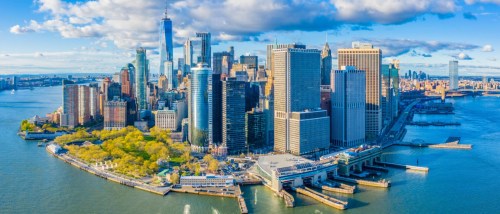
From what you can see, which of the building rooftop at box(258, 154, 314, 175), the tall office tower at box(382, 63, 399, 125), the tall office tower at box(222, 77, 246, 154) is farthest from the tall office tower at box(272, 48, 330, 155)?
the tall office tower at box(382, 63, 399, 125)

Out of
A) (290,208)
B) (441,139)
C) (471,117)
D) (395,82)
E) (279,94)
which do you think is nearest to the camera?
(290,208)

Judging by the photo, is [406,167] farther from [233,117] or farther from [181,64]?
[181,64]

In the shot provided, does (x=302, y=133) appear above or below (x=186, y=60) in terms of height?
below

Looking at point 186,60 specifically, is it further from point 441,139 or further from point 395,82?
point 441,139

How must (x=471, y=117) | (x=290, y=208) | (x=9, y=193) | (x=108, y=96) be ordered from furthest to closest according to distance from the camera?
(x=471, y=117) → (x=108, y=96) → (x=9, y=193) → (x=290, y=208)

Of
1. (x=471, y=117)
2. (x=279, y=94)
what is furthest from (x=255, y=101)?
(x=471, y=117)

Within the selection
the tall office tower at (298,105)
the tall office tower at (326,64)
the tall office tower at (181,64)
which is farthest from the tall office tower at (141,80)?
the tall office tower at (298,105)
